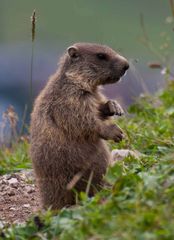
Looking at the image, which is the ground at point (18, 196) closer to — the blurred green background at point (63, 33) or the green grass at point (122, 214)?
the green grass at point (122, 214)

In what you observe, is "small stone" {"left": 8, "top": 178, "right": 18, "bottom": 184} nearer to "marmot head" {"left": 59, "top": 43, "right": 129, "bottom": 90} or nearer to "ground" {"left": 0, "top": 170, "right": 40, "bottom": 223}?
"ground" {"left": 0, "top": 170, "right": 40, "bottom": 223}

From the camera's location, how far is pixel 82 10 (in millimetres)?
16531

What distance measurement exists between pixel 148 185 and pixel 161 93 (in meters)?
3.37

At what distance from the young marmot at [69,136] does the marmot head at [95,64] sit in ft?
0.25

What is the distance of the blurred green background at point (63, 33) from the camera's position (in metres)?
12.1

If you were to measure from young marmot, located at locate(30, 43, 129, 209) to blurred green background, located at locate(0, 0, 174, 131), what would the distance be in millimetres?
4243

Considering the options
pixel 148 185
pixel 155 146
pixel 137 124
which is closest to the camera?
pixel 148 185

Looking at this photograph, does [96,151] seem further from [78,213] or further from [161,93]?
[161,93]

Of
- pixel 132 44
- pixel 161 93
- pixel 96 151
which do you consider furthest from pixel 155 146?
pixel 132 44

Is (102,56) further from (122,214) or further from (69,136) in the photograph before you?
(122,214)

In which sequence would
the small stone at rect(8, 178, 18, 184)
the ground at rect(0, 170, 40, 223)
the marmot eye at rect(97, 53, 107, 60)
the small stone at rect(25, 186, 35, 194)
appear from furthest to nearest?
the small stone at rect(8, 178, 18, 184), the small stone at rect(25, 186, 35, 194), the marmot eye at rect(97, 53, 107, 60), the ground at rect(0, 170, 40, 223)

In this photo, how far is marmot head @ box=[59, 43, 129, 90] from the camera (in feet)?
20.3

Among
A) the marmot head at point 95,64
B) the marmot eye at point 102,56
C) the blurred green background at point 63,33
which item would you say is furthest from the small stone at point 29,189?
the blurred green background at point 63,33

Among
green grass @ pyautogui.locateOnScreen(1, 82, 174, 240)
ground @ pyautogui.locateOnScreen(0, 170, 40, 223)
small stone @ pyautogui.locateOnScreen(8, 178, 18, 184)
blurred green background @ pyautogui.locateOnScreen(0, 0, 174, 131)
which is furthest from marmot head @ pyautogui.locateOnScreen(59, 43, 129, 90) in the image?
blurred green background @ pyautogui.locateOnScreen(0, 0, 174, 131)
